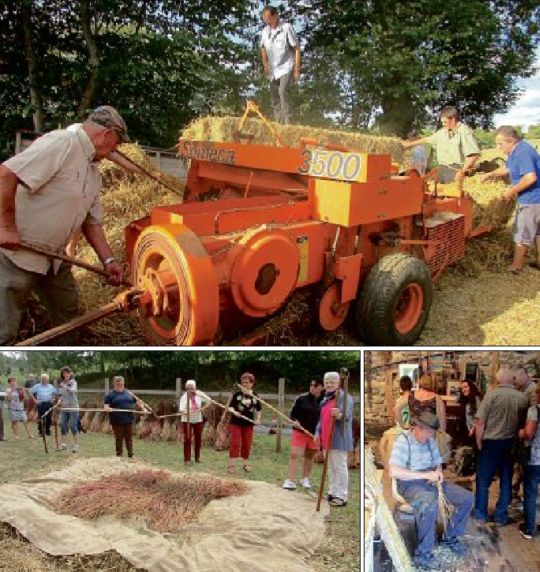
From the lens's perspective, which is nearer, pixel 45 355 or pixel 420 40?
pixel 45 355

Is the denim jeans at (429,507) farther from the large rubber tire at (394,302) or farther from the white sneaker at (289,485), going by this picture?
the large rubber tire at (394,302)

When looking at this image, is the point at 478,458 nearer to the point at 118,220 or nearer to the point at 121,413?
the point at 121,413

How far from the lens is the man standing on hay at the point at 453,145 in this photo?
2.94m

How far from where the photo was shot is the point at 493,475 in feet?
7.43

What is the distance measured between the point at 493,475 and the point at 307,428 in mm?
652

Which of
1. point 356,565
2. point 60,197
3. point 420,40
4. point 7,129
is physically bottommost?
point 356,565

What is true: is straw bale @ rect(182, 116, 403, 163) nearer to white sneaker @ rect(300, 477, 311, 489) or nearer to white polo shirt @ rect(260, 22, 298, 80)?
white polo shirt @ rect(260, 22, 298, 80)

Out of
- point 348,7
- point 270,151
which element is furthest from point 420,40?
point 270,151

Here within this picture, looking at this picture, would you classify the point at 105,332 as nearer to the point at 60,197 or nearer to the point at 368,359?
the point at 60,197

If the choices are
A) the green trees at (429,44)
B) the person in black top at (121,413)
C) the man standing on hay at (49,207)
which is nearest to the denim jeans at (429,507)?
the person in black top at (121,413)

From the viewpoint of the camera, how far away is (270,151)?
3102 millimetres

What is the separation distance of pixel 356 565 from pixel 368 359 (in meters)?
0.70

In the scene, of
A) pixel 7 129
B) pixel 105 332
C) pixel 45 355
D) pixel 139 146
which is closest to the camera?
pixel 45 355

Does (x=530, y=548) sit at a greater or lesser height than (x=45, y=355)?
lesser
